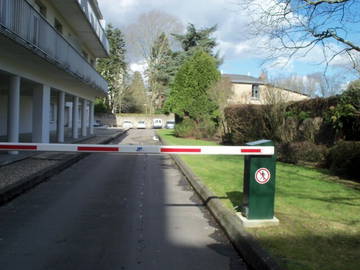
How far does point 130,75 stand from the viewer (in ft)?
242

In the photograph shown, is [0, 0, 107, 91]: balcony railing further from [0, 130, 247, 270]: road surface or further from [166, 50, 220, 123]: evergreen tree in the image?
[166, 50, 220, 123]: evergreen tree

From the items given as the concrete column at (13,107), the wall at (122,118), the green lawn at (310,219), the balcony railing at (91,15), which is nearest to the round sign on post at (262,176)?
the green lawn at (310,219)

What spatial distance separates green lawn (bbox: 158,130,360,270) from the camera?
4078 mm

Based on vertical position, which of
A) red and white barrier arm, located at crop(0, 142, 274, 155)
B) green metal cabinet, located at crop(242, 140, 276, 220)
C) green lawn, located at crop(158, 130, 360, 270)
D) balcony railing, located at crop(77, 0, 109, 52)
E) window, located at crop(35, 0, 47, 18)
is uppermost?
balcony railing, located at crop(77, 0, 109, 52)

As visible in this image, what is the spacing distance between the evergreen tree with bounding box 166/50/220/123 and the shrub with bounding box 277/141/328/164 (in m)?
14.8

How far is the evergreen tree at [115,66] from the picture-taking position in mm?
70688

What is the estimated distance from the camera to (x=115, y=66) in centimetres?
7156

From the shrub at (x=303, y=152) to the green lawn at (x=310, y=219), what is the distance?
1624mm

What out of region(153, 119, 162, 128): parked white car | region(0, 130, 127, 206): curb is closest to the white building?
region(0, 130, 127, 206): curb

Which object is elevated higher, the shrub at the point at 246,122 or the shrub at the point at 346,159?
the shrub at the point at 246,122

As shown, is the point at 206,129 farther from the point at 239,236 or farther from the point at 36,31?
the point at 239,236

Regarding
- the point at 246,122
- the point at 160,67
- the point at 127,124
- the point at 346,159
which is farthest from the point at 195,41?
the point at 346,159

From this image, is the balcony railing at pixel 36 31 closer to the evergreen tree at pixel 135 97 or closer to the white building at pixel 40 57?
the white building at pixel 40 57

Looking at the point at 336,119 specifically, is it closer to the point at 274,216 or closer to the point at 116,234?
the point at 274,216
